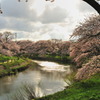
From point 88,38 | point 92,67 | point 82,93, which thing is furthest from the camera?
point 88,38

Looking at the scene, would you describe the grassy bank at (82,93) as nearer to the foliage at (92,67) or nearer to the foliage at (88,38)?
the foliage at (92,67)

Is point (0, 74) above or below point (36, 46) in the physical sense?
above

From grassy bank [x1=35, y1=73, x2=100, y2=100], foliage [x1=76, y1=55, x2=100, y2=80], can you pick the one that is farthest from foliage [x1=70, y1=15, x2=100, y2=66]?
grassy bank [x1=35, y1=73, x2=100, y2=100]

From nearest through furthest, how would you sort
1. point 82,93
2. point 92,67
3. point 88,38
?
point 82,93 < point 92,67 < point 88,38

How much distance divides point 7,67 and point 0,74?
7089 mm

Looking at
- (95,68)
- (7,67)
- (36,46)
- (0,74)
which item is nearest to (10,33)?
(36,46)

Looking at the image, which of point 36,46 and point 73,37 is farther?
point 36,46

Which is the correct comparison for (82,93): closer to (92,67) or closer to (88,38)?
(92,67)

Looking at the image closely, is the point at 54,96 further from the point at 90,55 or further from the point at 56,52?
the point at 56,52

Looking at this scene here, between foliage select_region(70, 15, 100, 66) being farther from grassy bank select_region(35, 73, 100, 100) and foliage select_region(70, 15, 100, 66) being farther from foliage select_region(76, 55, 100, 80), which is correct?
grassy bank select_region(35, 73, 100, 100)

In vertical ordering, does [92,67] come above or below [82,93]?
above

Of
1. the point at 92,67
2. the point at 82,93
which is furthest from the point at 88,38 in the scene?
the point at 82,93

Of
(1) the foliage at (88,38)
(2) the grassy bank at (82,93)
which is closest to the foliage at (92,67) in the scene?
(2) the grassy bank at (82,93)

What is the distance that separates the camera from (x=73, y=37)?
1110 inches
